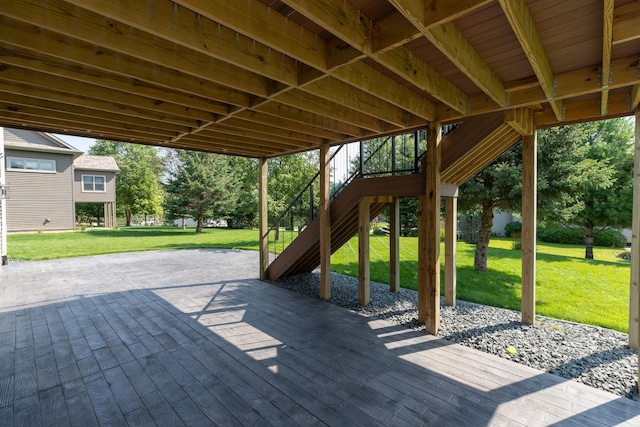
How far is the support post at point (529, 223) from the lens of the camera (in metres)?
4.20

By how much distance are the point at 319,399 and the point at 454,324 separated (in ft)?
8.45

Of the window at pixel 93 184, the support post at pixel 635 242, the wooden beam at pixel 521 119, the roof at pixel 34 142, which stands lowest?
the support post at pixel 635 242

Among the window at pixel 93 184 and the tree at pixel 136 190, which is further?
the tree at pixel 136 190

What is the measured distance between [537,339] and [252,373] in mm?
3562

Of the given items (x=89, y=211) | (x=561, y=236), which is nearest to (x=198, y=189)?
(x=89, y=211)

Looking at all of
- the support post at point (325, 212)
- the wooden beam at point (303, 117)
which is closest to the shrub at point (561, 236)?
the support post at point (325, 212)

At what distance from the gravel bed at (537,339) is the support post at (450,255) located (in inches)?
8.5

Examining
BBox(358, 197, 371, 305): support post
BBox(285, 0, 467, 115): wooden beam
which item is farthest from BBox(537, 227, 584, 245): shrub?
BBox(285, 0, 467, 115): wooden beam

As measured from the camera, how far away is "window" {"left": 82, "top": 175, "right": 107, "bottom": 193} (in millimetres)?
18203

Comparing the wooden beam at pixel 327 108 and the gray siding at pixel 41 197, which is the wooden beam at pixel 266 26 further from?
the gray siding at pixel 41 197

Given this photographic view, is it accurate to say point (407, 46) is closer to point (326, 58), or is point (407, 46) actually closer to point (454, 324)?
point (326, 58)

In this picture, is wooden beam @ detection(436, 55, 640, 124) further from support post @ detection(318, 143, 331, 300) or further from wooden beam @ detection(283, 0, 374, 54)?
support post @ detection(318, 143, 331, 300)

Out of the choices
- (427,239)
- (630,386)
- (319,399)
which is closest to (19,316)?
(319,399)

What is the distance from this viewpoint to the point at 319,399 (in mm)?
2646
